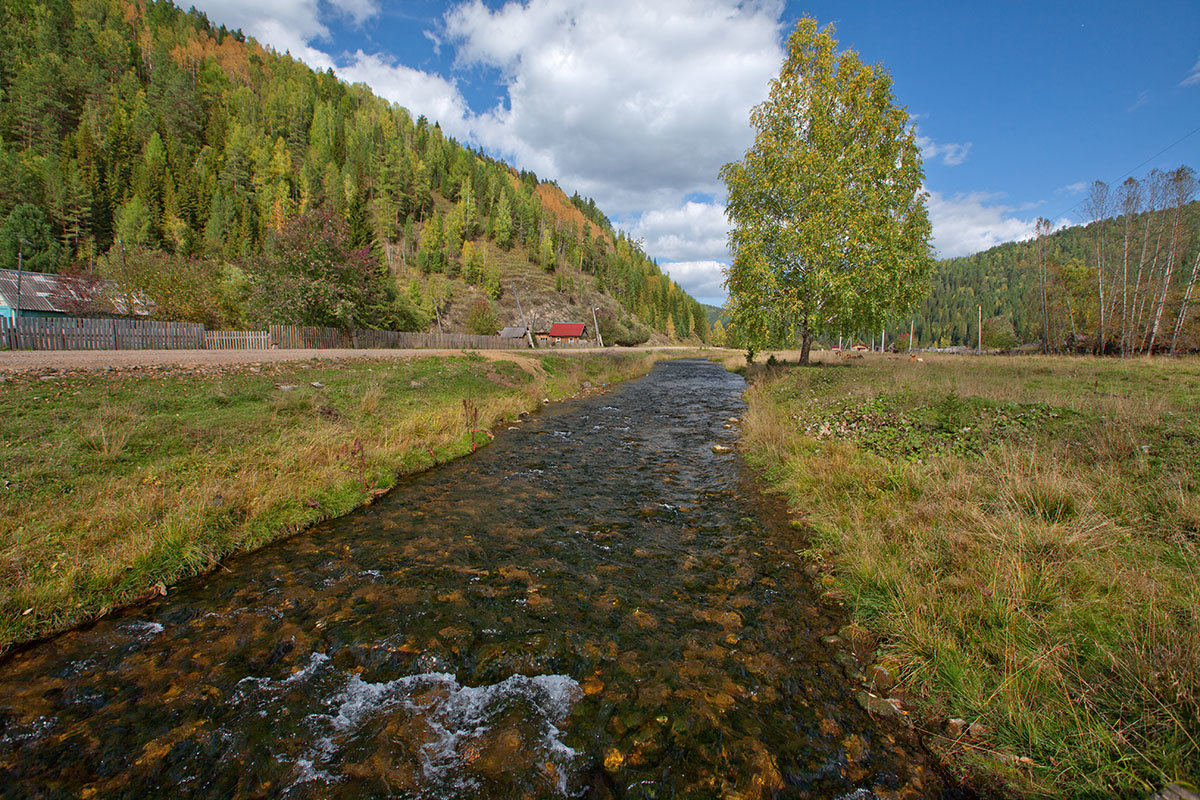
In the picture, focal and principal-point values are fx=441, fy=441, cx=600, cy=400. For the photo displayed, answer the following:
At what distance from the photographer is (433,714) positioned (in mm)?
4008

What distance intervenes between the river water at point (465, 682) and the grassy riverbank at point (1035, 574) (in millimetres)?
754

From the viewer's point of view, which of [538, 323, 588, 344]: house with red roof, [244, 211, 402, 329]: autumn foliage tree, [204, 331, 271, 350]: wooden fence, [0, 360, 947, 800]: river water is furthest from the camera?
[538, 323, 588, 344]: house with red roof

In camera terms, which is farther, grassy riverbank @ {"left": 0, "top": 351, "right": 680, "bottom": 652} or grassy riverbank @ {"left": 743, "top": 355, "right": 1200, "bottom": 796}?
grassy riverbank @ {"left": 0, "top": 351, "right": 680, "bottom": 652}

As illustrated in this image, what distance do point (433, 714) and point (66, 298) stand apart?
63778mm

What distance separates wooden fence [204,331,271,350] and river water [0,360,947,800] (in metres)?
32.3

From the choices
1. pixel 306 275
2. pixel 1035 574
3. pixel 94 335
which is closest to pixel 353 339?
pixel 306 275

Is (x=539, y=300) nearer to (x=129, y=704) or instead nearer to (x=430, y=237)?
(x=430, y=237)

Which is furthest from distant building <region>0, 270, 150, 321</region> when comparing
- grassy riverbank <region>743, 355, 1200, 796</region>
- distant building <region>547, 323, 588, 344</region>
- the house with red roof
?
distant building <region>547, 323, 588, 344</region>

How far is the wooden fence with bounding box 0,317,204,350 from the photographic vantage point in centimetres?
2196

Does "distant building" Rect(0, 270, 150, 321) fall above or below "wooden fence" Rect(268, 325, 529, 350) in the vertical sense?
above

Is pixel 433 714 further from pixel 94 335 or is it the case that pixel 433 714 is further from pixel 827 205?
pixel 94 335

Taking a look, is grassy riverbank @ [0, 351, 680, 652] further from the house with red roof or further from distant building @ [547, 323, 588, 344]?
distant building @ [547, 323, 588, 344]

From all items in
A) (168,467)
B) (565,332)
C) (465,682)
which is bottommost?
(465,682)

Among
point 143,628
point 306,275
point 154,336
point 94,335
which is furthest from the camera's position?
point 306,275
